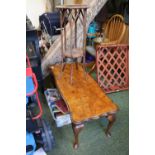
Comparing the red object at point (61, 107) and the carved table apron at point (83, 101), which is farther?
the red object at point (61, 107)

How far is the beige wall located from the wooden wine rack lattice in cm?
233

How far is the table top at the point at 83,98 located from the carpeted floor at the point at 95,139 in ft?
1.02

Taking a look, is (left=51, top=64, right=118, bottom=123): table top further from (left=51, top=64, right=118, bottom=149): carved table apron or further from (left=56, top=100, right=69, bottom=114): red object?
(left=56, top=100, right=69, bottom=114): red object

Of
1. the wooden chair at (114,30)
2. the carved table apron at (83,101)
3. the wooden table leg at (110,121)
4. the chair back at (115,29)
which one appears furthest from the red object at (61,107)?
the chair back at (115,29)

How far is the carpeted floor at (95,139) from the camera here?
184 centimetres

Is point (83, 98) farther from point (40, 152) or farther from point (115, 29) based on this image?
point (115, 29)

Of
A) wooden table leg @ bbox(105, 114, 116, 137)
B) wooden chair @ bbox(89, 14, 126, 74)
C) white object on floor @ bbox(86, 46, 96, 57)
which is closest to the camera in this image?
wooden table leg @ bbox(105, 114, 116, 137)

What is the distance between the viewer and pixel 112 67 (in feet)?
9.32

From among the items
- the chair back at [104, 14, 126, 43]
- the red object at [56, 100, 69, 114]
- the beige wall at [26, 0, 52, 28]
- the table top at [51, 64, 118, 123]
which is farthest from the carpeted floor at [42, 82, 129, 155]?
the beige wall at [26, 0, 52, 28]

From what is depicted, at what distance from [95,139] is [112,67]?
1163 millimetres

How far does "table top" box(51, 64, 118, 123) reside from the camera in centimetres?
180

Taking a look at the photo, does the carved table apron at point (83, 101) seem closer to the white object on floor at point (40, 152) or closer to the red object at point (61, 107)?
the red object at point (61, 107)
